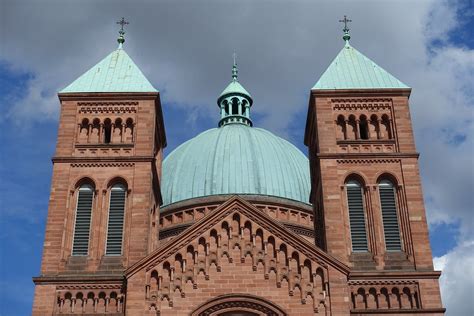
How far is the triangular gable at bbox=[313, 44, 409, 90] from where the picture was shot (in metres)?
36.2

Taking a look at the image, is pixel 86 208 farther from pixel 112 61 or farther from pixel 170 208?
pixel 170 208

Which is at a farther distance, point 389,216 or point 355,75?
point 355,75

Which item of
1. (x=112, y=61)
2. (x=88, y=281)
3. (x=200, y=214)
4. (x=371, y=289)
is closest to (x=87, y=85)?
(x=112, y=61)

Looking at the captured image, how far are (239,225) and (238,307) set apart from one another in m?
3.54

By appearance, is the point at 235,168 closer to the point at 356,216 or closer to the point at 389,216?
the point at 356,216

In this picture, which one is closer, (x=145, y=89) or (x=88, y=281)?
(x=88, y=281)

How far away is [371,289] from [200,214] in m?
17.8

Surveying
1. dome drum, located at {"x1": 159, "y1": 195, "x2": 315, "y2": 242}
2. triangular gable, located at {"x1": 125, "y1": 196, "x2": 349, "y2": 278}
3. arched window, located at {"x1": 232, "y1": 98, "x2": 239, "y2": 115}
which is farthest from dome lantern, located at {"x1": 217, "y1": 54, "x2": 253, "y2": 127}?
triangular gable, located at {"x1": 125, "y1": 196, "x2": 349, "y2": 278}

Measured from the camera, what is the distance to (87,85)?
3662 cm

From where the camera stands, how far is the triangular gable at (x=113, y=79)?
36344 mm

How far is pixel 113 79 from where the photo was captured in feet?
122

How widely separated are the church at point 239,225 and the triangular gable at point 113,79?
91mm

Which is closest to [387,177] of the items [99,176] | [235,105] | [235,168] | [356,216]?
[356,216]

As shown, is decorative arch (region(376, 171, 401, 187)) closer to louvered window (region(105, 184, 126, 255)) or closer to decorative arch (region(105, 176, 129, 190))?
decorative arch (region(105, 176, 129, 190))
